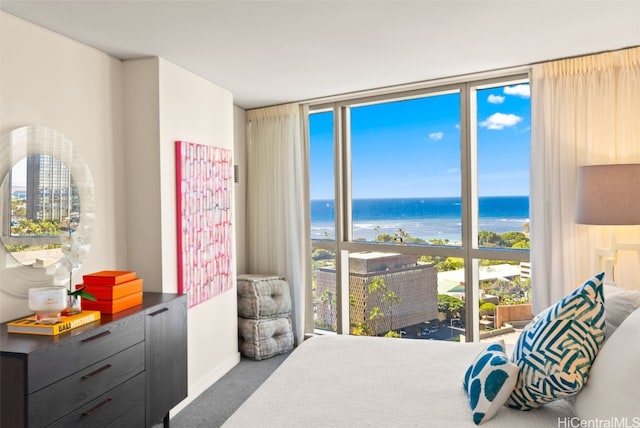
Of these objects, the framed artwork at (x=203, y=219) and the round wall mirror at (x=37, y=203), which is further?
the framed artwork at (x=203, y=219)

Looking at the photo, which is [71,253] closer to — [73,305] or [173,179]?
[73,305]

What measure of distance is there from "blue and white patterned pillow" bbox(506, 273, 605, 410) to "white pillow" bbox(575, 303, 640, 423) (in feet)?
0.12

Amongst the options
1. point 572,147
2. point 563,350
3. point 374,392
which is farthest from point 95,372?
point 572,147

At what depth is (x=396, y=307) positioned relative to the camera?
4480 mm

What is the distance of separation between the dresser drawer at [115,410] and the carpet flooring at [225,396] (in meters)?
0.55

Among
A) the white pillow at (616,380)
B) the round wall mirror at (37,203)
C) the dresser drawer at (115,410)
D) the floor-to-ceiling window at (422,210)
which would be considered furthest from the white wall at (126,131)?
the white pillow at (616,380)

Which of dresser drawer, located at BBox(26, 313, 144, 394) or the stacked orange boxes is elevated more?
the stacked orange boxes

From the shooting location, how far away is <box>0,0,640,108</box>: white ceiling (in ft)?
7.67

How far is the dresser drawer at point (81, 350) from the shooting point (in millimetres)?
1858

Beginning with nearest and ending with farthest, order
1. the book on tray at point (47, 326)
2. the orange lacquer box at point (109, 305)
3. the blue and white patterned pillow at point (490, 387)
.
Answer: the blue and white patterned pillow at point (490, 387), the book on tray at point (47, 326), the orange lacquer box at point (109, 305)

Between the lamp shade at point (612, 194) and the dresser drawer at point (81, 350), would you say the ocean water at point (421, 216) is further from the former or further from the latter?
the dresser drawer at point (81, 350)

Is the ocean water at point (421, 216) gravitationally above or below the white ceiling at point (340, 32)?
below

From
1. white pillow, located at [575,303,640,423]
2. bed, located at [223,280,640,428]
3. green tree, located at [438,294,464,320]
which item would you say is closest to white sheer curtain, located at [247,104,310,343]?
green tree, located at [438,294,464,320]

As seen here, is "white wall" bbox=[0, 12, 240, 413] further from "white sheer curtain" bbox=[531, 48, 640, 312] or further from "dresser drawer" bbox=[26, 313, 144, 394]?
"white sheer curtain" bbox=[531, 48, 640, 312]
